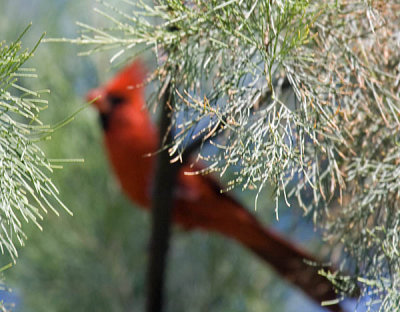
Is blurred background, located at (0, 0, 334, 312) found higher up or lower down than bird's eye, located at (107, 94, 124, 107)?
lower down

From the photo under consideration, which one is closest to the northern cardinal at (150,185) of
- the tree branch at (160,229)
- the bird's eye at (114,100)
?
the bird's eye at (114,100)

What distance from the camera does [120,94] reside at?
2.35 metres

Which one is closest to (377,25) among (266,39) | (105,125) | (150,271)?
(266,39)

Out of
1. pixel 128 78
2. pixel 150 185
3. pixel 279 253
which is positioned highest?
pixel 128 78

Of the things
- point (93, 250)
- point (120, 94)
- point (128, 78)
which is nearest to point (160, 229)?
point (93, 250)

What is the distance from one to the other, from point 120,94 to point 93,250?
55 centimetres

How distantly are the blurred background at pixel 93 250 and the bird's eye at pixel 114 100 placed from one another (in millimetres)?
128

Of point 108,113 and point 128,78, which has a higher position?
point 128,78

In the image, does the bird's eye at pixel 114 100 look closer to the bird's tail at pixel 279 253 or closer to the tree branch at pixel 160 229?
the bird's tail at pixel 279 253

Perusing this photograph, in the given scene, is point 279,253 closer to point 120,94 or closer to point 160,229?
point 160,229

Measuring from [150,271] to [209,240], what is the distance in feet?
1.60

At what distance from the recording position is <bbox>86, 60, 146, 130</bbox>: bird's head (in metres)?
2.12

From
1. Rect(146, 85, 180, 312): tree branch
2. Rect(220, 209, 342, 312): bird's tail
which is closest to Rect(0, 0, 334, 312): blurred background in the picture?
Rect(220, 209, 342, 312): bird's tail

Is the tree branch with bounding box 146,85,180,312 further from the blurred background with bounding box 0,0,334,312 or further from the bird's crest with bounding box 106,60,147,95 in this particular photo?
the bird's crest with bounding box 106,60,147,95
